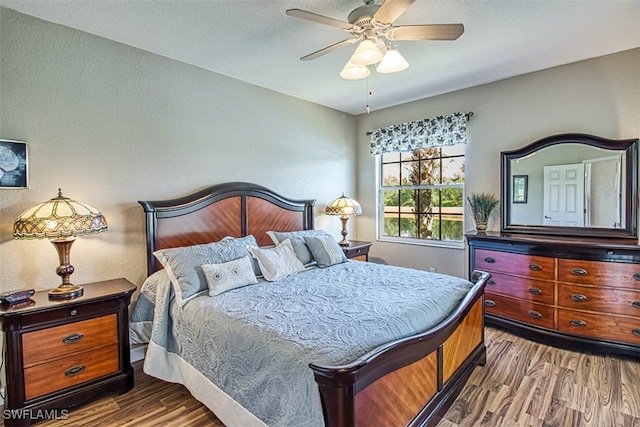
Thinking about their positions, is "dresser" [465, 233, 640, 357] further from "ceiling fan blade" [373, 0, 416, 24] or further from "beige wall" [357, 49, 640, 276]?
"ceiling fan blade" [373, 0, 416, 24]

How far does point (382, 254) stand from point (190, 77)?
Answer: 3415mm

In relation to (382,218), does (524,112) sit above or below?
above

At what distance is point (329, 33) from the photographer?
8.55 ft

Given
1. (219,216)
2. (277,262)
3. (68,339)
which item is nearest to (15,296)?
(68,339)

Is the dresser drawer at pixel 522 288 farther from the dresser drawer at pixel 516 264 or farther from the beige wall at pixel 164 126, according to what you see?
the beige wall at pixel 164 126

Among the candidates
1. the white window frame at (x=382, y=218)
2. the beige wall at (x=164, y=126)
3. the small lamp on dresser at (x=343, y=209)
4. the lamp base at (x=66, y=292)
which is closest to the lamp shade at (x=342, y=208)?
the small lamp on dresser at (x=343, y=209)

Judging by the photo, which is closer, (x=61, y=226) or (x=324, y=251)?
(x=61, y=226)

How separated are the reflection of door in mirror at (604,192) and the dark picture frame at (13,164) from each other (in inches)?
190

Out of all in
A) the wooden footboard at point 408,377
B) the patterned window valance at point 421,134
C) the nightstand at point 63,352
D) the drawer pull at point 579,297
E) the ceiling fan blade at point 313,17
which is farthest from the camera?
the patterned window valance at point 421,134

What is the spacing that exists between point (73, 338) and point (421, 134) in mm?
4127

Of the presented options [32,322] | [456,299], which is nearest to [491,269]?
[456,299]

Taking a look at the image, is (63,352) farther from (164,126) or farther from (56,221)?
(164,126)

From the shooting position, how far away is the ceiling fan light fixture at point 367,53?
208 cm

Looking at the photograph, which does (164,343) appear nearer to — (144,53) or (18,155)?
(18,155)
